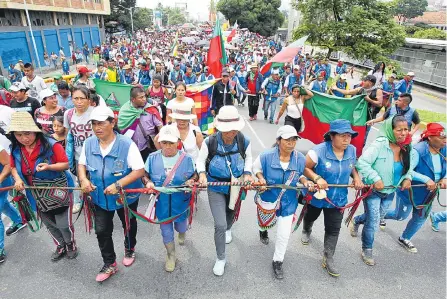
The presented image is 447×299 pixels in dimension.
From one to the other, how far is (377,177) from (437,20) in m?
77.7

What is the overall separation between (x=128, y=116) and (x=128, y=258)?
1.99 meters

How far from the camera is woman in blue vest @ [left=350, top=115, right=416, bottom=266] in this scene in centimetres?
326

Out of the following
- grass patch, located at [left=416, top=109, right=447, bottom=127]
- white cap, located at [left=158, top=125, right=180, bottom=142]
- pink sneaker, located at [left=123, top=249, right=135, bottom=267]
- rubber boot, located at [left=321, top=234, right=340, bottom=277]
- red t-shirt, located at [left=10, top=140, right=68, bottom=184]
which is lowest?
grass patch, located at [left=416, top=109, right=447, bottom=127]

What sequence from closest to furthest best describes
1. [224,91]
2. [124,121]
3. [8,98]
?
1. [124,121]
2. [8,98]
3. [224,91]

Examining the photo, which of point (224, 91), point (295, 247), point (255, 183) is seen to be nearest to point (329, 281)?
point (295, 247)

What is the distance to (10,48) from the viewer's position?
20375mm

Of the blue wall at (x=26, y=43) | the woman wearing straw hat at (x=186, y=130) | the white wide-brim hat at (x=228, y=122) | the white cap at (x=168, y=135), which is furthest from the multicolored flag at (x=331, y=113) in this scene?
the blue wall at (x=26, y=43)

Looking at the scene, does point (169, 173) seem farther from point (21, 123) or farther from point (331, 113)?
point (331, 113)

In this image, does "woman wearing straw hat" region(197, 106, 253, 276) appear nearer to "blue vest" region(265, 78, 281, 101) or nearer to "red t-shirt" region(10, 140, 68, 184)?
"red t-shirt" region(10, 140, 68, 184)

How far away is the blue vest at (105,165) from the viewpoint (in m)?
2.91

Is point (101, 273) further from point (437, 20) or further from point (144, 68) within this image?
point (437, 20)

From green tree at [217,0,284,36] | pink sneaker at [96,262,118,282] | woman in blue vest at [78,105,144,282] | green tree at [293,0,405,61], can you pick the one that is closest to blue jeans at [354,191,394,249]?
woman in blue vest at [78,105,144,282]

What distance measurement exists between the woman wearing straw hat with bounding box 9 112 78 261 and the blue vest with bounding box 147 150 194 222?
941 mm

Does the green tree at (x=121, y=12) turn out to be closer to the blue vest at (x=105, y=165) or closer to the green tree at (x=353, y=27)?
the green tree at (x=353, y=27)
